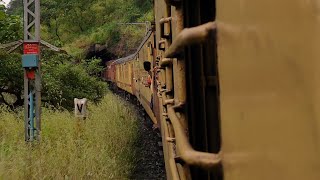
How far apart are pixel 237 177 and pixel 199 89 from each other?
3.61ft

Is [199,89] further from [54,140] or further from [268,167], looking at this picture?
[54,140]

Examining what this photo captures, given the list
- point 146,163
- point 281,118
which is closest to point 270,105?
point 281,118

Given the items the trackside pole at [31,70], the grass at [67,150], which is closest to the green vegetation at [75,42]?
the grass at [67,150]

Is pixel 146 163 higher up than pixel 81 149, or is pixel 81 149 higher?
pixel 81 149

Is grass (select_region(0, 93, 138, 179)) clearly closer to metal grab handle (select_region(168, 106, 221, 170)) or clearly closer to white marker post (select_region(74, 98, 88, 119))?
white marker post (select_region(74, 98, 88, 119))

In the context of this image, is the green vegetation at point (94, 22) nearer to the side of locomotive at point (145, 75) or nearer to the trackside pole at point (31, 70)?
the side of locomotive at point (145, 75)

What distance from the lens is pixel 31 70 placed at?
24.7 feet

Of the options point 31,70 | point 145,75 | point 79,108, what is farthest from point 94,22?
point 79,108

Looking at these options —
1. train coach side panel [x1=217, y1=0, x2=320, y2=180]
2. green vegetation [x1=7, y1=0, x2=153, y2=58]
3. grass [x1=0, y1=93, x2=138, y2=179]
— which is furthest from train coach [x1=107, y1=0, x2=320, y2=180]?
green vegetation [x1=7, y1=0, x2=153, y2=58]

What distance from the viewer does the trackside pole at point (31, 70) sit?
736cm

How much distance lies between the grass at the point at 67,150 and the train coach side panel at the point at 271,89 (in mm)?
4118

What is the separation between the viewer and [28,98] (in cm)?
766

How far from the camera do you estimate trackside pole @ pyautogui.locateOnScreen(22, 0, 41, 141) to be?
736 centimetres

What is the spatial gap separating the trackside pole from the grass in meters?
0.28
